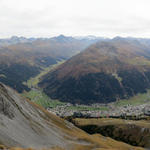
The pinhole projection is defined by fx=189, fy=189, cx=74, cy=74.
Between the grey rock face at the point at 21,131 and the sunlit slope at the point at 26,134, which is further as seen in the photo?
the sunlit slope at the point at 26,134

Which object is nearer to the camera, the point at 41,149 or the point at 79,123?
the point at 41,149

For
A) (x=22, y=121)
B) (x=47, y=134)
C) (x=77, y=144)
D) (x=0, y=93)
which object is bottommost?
(x=77, y=144)

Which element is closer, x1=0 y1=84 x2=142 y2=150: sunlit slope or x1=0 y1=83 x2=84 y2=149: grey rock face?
x1=0 y1=83 x2=84 y2=149: grey rock face

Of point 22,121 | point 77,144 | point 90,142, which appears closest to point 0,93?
point 22,121

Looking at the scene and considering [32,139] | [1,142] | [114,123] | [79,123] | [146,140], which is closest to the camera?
[1,142]

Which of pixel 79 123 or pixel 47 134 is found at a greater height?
pixel 47 134

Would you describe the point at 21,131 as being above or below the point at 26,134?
above

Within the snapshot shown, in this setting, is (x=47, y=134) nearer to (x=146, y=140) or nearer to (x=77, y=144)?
(x=77, y=144)

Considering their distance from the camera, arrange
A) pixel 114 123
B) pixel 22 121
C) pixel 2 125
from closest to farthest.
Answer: pixel 2 125, pixel 22 121, pixel 114 123

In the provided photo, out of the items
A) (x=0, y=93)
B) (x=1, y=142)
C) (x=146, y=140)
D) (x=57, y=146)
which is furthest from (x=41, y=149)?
(x=146, y=140)
